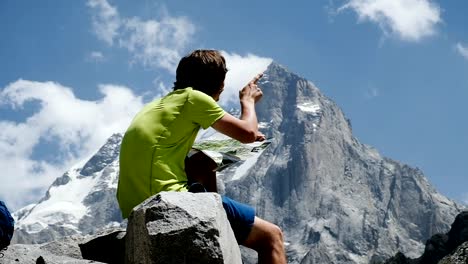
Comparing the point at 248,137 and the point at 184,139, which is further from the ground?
the point at 248,137

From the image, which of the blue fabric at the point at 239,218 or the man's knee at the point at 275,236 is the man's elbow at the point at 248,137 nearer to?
the blue fabric at the point at 239,218

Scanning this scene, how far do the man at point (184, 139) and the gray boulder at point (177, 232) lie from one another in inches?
23.3

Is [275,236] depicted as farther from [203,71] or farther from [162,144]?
[203,71]

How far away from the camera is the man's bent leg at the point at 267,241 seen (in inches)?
277

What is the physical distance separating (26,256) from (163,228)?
7.13ft

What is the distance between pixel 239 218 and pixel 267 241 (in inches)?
14.3

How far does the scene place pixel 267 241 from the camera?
711 cm

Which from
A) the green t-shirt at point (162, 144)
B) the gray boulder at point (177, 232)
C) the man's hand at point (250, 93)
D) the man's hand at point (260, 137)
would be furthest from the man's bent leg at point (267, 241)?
the man's hand at point (250, 93)

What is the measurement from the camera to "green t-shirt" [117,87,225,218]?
7.14 meters

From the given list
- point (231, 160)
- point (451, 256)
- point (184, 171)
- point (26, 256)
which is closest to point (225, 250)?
point (184, 171)

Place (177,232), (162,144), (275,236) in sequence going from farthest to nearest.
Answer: (162,144)
(275,236)
(177,232)

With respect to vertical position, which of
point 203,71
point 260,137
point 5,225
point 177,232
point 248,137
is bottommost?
point 177,232

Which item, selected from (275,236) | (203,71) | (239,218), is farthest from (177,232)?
(203,71)

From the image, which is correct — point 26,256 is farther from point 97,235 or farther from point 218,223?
point 218,223
